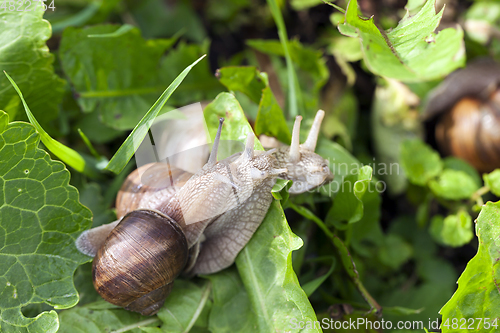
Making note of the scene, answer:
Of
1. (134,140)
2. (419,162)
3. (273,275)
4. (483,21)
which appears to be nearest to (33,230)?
(134,140)

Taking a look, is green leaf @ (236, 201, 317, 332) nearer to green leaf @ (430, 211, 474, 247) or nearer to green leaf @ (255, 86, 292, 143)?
green leaf @ (255, 86, 292, 143)

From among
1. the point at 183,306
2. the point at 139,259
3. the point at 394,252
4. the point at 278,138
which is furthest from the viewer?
the point at 394,252

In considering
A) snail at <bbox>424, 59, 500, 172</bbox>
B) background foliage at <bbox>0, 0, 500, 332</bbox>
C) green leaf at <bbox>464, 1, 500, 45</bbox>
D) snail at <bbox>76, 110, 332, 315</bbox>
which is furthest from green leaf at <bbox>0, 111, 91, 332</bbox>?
green leaf at <bbox>464, 1, 500, 45</bbox>

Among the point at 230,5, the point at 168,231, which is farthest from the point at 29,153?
the point at 230,5

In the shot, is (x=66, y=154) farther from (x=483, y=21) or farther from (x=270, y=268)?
(x=483, y=21)

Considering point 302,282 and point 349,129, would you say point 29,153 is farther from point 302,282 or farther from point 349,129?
point 349,129

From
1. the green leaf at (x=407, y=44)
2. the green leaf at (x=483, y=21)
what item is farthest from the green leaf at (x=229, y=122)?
the green leaf at (x=483, y=21)

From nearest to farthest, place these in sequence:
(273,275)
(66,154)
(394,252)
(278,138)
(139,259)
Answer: (139,259), (273,275), (66,154), (278,138), (394,252)

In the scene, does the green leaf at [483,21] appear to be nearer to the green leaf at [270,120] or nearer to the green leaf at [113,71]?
the green leaf at [270,120]
